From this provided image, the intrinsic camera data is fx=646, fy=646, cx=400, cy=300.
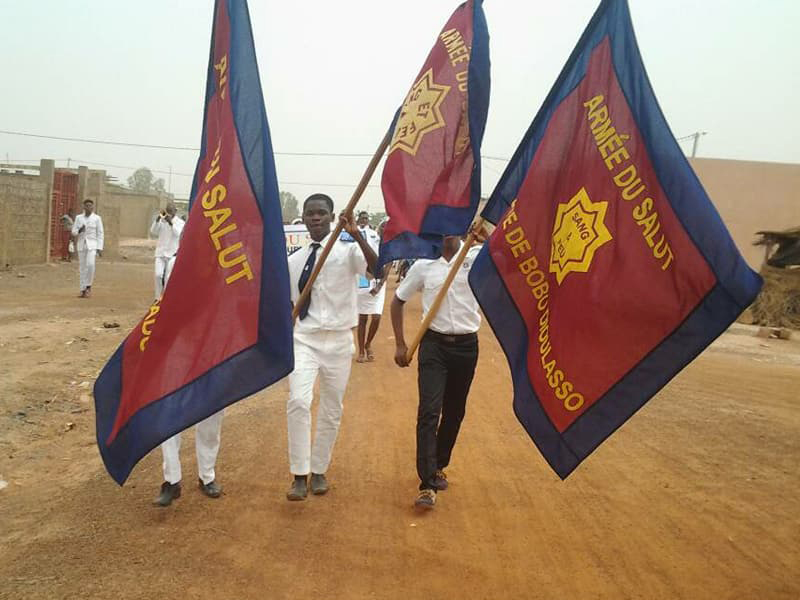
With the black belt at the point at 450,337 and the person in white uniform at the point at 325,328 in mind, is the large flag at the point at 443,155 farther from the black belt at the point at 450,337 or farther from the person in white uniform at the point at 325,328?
the black belt at the point at 450,337

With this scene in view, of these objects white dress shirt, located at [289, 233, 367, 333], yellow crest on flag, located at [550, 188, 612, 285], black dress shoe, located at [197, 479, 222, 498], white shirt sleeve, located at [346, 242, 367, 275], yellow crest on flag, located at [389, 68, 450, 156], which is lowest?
black dress shoe, located at [197, 479, 222, 498]

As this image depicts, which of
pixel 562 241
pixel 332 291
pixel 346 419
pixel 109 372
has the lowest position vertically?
pixel 346 419

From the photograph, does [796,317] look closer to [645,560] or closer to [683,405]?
[683,405]

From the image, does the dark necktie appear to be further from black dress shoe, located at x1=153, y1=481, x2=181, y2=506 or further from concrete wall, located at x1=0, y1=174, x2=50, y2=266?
concrete wall, located at x1=0, y1=174, x2=50, y2=266

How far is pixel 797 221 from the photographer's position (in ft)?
84.0

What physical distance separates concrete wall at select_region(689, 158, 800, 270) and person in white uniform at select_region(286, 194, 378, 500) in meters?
25.1

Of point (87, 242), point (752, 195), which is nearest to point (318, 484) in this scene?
point (87, 242)

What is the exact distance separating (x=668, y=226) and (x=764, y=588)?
2.09 metres

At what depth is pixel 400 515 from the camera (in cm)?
422

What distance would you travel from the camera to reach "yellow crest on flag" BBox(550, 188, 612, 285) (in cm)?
331

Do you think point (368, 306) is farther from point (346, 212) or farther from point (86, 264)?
point (86, 264)

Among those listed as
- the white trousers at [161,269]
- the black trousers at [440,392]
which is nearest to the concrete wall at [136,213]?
the white trousers at [161,269]

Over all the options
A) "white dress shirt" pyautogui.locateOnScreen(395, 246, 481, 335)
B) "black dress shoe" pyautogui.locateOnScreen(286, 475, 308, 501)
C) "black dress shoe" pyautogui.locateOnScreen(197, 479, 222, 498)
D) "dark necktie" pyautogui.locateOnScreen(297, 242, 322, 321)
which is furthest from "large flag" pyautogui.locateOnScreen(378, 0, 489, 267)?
"black dress shoe" pyautogui.locateOnScreen(197, 479, 222, 498)

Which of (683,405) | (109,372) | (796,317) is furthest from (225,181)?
(796,317)
